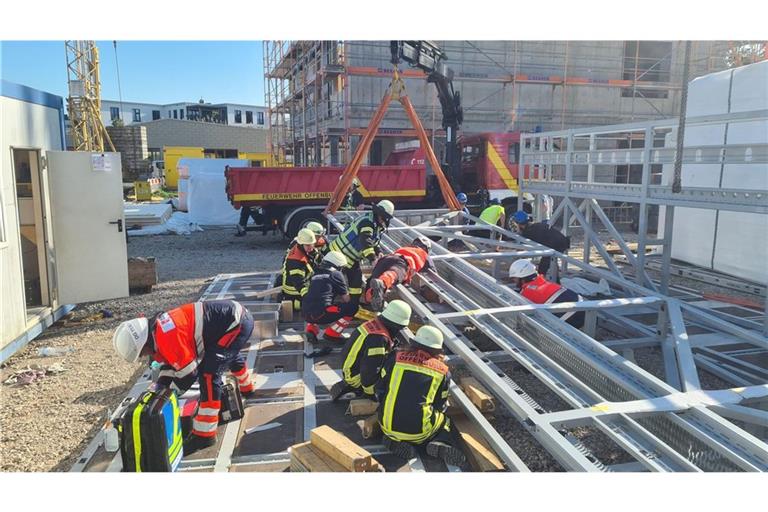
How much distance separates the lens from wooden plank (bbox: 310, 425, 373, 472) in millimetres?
3350

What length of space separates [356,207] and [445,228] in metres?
4.52

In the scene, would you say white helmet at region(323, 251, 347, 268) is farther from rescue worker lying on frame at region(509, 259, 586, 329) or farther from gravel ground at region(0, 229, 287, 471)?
gravel ground at region(0, 229, 287, 471)

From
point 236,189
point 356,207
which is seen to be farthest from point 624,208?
point 236,189

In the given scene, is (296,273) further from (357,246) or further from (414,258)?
(414,258)

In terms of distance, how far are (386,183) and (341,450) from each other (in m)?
10.1

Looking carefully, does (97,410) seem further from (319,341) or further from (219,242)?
(219,242)

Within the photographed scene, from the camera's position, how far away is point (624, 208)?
16734 mm

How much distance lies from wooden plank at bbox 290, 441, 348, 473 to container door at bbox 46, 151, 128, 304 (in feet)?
18.0

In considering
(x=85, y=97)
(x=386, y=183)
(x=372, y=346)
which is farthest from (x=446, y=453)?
(x=85, y=97)

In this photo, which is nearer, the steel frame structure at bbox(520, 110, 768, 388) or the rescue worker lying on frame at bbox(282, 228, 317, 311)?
the steel frame structure at bbox(520, 110, 768, 388)

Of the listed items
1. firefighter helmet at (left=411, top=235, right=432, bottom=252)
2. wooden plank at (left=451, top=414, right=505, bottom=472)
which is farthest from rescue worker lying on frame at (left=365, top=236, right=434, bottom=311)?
wooden plank at (left=451, top=414, right=505, bottom=472)

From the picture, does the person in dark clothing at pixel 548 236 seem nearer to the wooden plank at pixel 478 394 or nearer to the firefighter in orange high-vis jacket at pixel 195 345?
the wooden plank at pixel 478 394

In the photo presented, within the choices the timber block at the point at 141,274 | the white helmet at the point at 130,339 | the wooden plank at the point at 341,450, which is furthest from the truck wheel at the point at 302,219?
the wooden plank at the point at 341,450

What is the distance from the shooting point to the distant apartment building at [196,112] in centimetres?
4491
